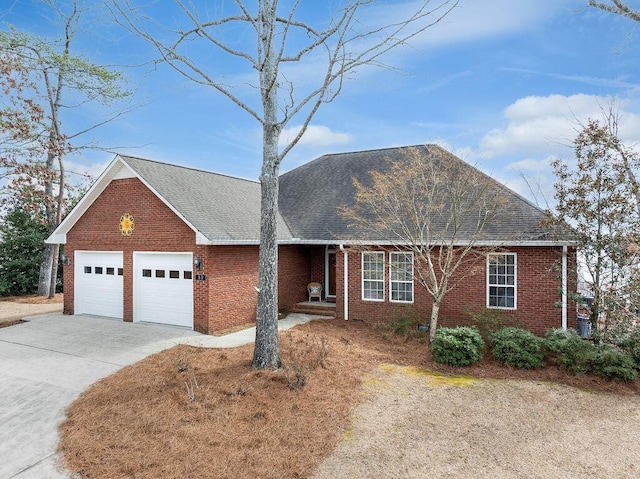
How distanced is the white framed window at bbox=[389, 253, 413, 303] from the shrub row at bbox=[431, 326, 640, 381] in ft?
10.7

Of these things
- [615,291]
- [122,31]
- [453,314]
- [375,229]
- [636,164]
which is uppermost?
[122,31]

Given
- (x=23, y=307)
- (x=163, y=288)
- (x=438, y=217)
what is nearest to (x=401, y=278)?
(x=438, y=217)

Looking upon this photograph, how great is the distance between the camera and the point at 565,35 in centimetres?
972

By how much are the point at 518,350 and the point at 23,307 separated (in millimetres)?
19500

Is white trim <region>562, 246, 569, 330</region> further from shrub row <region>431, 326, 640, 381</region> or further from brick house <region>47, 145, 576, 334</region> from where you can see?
shrub row <region>431, 326, 640, 381</region>

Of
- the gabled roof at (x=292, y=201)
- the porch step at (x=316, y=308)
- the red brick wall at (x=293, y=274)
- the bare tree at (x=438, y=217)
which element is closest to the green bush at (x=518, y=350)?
the bare tree at (x=438, y=217)

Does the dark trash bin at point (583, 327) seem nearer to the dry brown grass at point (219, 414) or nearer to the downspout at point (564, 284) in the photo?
the downspout at point (564, 284)

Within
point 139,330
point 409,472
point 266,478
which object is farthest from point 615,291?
point 139,330

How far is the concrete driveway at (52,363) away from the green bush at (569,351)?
23.6ft

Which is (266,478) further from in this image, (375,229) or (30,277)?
(30,277)

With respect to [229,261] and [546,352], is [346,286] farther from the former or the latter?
[546,352]

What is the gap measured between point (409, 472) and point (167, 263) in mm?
9986

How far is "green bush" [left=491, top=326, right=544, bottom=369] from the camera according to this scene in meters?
8.98

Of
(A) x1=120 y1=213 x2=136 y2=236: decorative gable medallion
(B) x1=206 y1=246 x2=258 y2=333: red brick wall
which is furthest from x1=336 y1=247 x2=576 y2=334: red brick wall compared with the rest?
(A) x1=120 y1=213 x2=136 y2=236: decorative gable medallion
